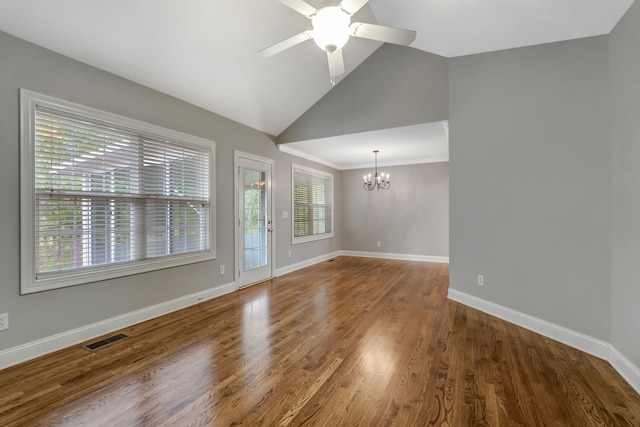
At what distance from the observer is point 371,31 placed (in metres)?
1.98

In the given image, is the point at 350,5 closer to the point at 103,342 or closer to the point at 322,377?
the point at 322,377

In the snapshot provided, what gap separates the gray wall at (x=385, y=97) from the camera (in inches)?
147

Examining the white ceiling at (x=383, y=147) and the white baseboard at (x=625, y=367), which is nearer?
the white baseboard at (x=625, y=367)

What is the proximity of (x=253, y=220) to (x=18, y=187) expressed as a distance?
2.79 m

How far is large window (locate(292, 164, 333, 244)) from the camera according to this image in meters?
5.90

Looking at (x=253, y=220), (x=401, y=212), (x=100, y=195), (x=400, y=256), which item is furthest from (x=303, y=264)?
(x=100, y=195)

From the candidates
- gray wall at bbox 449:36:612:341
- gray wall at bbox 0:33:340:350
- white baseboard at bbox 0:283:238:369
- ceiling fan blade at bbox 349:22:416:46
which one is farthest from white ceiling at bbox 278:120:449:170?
white baseboard at bbox 0:283:238:369

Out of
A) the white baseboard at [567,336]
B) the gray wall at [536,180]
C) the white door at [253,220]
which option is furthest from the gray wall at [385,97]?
the white baseboard at [567,336]

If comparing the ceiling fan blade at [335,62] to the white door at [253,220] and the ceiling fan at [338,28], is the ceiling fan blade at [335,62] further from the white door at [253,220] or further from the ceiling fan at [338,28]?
the white door at [253,220]

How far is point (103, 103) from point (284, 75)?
214 cm

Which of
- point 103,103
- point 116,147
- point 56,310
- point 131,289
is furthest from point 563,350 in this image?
point 103,103

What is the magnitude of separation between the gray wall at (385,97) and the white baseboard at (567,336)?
96.7 inches

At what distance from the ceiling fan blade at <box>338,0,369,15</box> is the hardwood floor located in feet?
8.18

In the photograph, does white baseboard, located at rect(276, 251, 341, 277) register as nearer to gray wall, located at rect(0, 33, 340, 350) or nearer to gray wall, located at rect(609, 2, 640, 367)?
gray wall, located at rect(0, 33, 340, 350)
